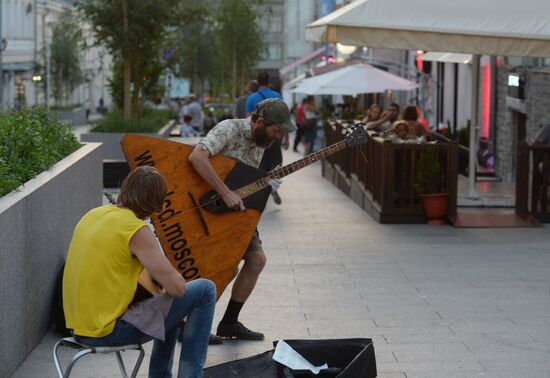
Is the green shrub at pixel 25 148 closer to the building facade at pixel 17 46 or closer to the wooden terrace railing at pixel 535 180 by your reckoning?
the wooden terrace railing at pixel 535 180

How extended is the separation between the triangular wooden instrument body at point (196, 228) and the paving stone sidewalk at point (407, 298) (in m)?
0.53

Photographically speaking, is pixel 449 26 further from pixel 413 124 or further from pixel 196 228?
pixel 196 228

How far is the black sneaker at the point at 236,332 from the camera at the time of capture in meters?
8.28

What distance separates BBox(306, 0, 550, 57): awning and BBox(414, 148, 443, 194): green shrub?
1.39m

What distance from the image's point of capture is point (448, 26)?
13.9 metres

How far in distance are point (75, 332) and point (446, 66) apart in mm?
23920

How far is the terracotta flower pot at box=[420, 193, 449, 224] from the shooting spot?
48.3ft

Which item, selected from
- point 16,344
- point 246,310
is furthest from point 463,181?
point 16,344

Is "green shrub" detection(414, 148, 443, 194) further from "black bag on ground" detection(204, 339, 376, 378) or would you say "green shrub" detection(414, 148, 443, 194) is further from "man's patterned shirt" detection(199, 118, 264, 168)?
"black bag on ground" detection(204, 339, 376, 378)

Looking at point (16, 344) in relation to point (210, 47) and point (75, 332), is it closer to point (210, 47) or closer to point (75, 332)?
point (75, 332)

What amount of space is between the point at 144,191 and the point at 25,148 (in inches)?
118

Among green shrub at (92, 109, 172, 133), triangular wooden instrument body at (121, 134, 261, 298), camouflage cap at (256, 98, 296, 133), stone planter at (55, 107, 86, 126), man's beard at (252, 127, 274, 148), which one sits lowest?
stone planter at (55, 107, 86, 126)

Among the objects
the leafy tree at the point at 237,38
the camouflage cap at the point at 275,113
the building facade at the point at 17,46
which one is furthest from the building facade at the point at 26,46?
the camouflage cap at the point at 275,113

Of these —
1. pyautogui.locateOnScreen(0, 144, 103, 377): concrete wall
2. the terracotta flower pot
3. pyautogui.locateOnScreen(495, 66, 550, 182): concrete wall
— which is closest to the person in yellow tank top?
pyautogui.locateOnScreen(0, 144, 103, 377): concrete wall
